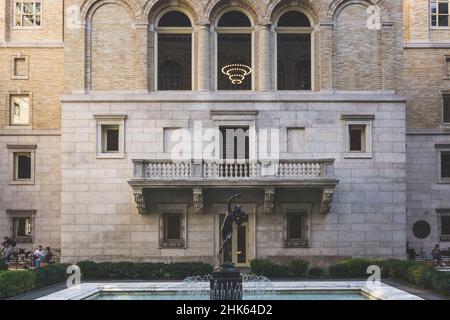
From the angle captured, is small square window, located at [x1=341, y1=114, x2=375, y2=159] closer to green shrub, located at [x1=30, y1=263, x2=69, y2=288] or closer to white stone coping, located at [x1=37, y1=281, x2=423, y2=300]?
white stone coping, located at [x1=37, y1=281, x2=423, y2=300]

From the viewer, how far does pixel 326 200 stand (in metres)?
32.5

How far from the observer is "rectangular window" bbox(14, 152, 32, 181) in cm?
3959

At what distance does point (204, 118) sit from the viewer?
33.7 meters

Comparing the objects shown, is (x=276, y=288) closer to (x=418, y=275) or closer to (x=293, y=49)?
(x=418, y=275)

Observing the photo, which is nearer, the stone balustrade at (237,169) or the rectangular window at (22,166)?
the stone balustrade at (237,169)

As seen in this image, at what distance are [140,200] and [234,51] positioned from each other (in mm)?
9288

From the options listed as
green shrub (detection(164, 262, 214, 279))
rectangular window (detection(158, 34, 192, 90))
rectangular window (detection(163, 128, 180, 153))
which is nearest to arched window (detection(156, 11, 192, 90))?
rectangular window (detection(158, 34, 192, 90))

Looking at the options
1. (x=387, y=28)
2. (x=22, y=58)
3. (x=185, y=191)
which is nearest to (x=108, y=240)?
(x=185, y=191)

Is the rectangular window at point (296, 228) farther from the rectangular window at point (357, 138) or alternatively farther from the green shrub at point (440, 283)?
the green shrub at point (440, 283)

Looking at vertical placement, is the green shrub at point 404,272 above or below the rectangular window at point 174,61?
below

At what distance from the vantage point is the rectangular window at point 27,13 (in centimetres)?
4028

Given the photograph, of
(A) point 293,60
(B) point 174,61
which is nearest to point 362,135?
(A) point 293,60

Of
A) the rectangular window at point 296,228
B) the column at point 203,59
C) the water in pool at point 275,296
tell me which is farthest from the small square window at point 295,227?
the water in pool at point 275,296

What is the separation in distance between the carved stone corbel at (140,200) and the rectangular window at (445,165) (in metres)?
18.7
